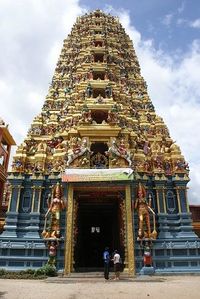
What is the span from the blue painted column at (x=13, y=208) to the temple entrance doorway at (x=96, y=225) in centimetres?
383

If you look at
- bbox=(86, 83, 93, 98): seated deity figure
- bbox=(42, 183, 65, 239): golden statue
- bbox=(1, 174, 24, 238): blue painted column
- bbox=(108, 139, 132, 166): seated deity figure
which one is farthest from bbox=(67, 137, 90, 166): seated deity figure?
bbox=(86, 83, 93, 98): seated deity figure

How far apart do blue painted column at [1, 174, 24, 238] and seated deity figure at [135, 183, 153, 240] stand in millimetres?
7746

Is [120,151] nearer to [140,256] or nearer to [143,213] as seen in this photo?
[143,213]

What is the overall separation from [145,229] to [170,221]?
2.14 m

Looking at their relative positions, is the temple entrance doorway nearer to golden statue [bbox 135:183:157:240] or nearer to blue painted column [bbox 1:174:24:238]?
golden statue [bbox 135:183:157:240]

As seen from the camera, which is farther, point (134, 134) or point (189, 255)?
point (134, 134)

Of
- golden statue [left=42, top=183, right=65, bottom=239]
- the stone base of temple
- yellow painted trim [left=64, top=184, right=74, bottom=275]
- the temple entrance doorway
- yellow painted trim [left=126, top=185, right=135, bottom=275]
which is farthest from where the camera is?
the temple entrance doorway

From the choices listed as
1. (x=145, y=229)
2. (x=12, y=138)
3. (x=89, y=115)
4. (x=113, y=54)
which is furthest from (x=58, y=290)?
(x=113, y=54)

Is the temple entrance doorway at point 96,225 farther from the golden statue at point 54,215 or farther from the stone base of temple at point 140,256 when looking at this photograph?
the stone base of temple at point 140,256

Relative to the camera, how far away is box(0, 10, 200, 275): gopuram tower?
56.0 feet

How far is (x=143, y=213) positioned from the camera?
57.9 ft

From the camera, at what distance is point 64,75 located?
27453 mm

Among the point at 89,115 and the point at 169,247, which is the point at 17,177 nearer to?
the point at 89,115

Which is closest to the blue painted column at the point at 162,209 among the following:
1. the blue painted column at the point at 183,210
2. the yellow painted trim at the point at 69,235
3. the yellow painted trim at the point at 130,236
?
the blue painted column at the point at 183,210
